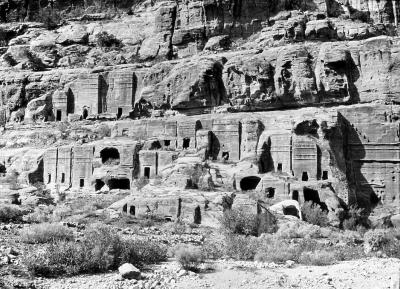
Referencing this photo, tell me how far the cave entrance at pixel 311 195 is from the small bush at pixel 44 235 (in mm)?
20002

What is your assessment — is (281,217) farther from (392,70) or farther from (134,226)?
(392,70)

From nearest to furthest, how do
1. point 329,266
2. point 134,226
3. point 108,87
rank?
point 329,266
point 134,226
point 108,87

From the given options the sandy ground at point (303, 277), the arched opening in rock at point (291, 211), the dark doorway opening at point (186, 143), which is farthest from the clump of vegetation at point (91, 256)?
the dark doorway opening at point (186, 143)

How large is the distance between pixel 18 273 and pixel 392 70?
3522 cm

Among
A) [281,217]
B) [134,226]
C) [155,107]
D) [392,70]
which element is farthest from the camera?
[155,107]

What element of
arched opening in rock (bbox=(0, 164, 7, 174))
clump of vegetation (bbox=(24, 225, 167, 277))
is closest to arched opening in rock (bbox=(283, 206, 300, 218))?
clump of vegetation (bbox=(24, 225, 167, 277))

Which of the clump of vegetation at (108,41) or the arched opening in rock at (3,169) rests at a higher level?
the clump of vegetation at (108,41)

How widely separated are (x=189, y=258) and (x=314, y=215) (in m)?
17.4

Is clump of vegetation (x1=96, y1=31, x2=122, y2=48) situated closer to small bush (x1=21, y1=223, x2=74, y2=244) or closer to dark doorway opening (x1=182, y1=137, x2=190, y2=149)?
dark doorway opening (x1=182, y1=137, x2=190, y2=149)

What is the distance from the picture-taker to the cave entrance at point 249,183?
4010cm

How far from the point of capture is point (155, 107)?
166 ft

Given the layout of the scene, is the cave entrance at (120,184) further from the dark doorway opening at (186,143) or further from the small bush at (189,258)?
the small bush at (189,258)

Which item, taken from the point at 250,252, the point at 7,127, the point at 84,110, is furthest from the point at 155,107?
the point at 250,252

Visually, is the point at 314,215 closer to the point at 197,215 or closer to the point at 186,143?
the point at 197,215
